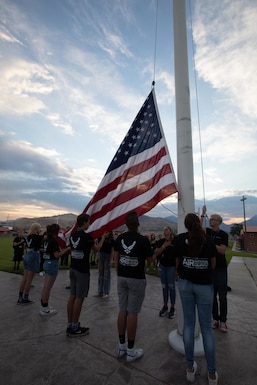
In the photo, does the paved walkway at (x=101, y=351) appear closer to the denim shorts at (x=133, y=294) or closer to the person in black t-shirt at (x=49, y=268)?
the person in black t-shirt at (x=49, y=268)

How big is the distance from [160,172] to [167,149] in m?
0.45

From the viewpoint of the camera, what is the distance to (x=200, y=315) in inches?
101

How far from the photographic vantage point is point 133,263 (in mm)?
2988

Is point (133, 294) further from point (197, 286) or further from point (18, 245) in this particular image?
point (18, 245)

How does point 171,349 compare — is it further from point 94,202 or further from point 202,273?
point 94,202

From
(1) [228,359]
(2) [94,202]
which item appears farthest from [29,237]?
(1) [228,359]

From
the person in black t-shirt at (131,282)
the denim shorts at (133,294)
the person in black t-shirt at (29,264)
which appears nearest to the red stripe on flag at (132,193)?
the person in black t-shirt at (131,282)

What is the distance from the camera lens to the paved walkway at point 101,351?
257cm

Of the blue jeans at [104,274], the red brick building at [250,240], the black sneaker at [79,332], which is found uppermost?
the blue jeans at [104,274]

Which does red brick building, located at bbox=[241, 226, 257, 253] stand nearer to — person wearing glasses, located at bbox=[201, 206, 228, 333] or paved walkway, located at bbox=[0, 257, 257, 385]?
paved walkway, located at bbox=[0, 257, 257, 385]

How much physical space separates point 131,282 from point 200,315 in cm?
93

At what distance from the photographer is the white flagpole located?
357cm

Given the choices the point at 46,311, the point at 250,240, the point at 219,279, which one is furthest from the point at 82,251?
the point at 250,240

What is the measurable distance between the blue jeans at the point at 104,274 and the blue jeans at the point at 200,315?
3326 mm
